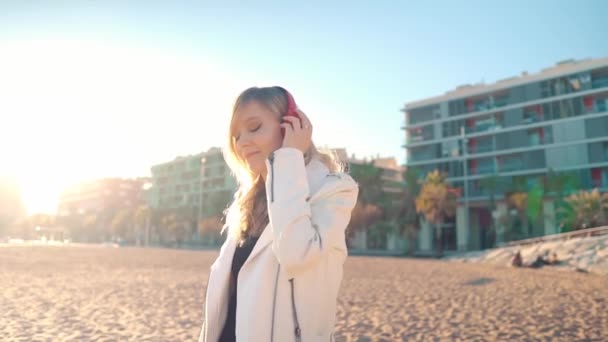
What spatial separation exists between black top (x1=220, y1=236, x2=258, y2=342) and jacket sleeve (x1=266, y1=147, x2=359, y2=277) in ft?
0.99

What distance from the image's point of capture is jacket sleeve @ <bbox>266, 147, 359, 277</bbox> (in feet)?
4.58

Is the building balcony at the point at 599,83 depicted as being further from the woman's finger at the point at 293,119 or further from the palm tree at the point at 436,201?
the woman's finger at the point at 293,119

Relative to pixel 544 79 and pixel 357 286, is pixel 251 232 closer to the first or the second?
pixel 357 286

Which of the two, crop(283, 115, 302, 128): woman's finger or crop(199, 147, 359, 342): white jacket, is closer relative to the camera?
crop(199, 147, 359, 342): white jacket

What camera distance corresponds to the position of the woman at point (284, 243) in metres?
1.43

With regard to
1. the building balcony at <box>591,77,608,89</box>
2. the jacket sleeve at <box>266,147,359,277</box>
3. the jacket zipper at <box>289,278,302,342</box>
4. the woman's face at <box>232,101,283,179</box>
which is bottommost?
the jacket zipper at <box>289,278,302,342</box>

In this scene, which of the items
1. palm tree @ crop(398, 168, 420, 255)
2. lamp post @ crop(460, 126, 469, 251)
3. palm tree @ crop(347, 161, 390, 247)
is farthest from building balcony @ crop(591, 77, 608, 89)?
palm tree @ crop(347, 161, 390, 247)

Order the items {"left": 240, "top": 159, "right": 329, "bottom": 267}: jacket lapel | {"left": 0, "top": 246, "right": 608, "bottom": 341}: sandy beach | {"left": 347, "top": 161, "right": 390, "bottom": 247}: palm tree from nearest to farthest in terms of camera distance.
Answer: {"left": 240, "top": 159, "right": 329, "bottom": 267}: jacket lapel < {"left": 0, "top": 246, "right": 608, "bottom": 341}: sandy beach < {"left": 347, "top": 161, "right": 390, "bottom": 247}: palm tree

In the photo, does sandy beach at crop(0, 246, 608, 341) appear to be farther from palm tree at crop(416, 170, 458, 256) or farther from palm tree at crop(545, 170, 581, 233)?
palm tree at crop(545, 170, 581, 233)

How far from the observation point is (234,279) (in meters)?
1.79

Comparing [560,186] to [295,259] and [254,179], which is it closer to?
[254,179]

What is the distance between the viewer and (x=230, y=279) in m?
1.78

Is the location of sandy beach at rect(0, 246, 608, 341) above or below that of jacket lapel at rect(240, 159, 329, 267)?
below

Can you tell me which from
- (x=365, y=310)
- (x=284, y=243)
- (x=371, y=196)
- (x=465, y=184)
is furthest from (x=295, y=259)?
(x=465, y=184)
